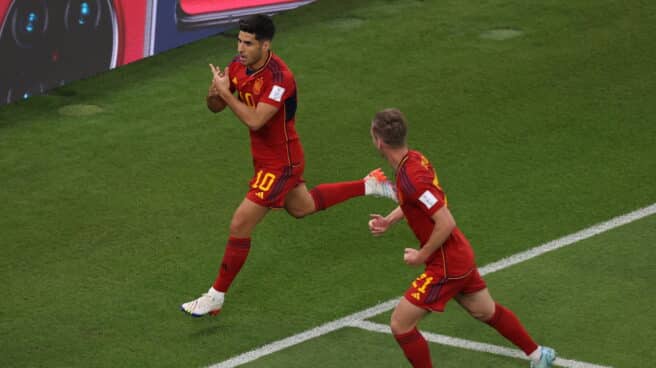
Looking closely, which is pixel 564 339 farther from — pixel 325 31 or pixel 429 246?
pixel 325 31

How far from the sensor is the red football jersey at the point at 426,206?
728 cm

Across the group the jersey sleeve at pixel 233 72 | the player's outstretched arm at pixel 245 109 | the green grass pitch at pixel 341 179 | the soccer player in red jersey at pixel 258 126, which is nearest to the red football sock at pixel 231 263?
the soccer player in red jersey at pixel 258 126

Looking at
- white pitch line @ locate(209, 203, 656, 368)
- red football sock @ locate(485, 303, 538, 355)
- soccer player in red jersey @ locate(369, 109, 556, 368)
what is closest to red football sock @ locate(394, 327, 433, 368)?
soccer player in red jersey @ locate(369, 109, 556, 368)

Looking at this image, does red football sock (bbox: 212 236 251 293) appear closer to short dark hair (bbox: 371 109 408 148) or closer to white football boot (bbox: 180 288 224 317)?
white football boot (bbox: 180 288 224 317)

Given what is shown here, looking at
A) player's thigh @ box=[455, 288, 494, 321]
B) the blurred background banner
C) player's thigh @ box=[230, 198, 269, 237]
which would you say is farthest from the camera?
the blurred background banner

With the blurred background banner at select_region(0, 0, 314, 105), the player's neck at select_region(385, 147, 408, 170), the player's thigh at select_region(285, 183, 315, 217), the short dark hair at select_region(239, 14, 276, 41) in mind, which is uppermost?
the short dark hair at select_region(239, 14, 276, 41)

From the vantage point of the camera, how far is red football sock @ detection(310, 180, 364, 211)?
9812 mm

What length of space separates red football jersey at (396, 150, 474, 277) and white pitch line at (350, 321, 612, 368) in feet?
3.62

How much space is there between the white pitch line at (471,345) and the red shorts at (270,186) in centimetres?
110

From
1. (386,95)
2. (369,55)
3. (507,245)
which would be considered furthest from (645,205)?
(369,55)

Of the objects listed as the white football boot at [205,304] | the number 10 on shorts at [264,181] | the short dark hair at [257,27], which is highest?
the short dark hair at [257,27]

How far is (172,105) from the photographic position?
13914mm

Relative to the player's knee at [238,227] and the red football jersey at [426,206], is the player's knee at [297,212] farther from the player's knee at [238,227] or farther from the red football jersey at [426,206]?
the red football jersey at [426,206]

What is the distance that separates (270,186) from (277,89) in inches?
29.7
